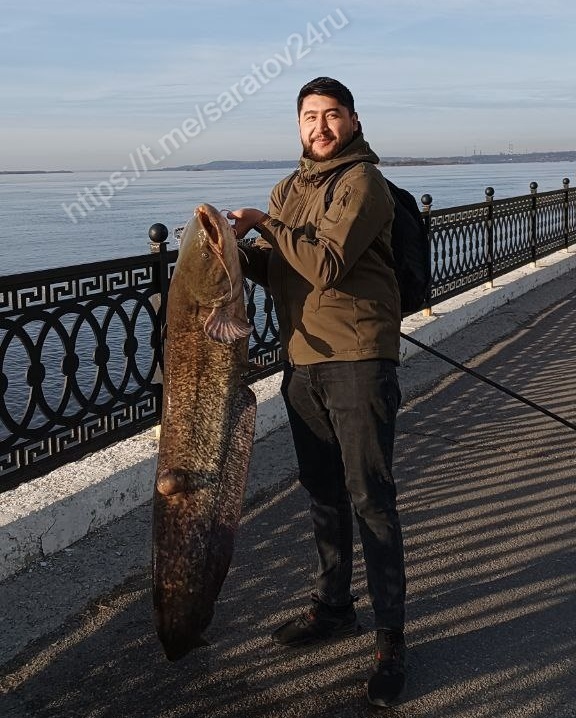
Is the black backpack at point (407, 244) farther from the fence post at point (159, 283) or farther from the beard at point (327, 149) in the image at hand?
the fence post at point (159, 283)

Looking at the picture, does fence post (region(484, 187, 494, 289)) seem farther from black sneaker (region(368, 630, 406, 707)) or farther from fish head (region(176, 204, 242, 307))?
fish head (region(176, 204, 242, 307))

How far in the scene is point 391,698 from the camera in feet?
10.0

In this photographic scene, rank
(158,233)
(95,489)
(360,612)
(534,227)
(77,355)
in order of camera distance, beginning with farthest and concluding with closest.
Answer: (534,227) → (77,355) → (158,233) → (95,489) → (360,612)

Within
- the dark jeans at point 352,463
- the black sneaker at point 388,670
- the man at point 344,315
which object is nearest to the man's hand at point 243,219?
the man at point 344,315

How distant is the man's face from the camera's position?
302 centimetres

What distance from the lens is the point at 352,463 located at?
10.3 feet

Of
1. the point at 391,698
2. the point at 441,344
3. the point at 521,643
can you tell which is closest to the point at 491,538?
the point at 521,643

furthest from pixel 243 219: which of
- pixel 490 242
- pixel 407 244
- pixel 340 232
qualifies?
pixel 490 242

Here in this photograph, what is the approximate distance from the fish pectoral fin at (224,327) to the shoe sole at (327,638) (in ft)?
4.81

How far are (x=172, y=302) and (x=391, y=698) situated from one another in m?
1.57

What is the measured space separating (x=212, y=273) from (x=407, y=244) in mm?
868

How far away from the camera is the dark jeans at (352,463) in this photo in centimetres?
309

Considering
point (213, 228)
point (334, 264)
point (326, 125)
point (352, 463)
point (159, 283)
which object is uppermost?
point (326, 125)

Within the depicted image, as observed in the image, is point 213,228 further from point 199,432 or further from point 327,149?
point 327,149
